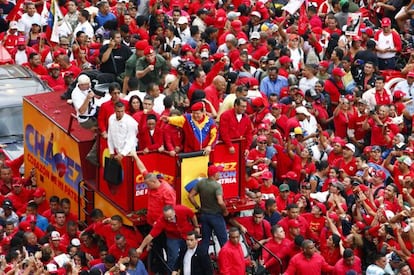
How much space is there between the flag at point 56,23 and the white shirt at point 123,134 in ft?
26.9

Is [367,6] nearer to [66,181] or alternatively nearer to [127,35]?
[127,35]

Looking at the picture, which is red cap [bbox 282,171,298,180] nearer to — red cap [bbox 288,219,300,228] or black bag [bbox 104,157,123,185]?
red cap [bbox 288,219,300,228]

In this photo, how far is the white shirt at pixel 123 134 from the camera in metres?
19.7

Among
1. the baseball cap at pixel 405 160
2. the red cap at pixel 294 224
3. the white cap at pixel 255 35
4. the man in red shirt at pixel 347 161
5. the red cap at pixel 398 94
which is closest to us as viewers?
the red cap at pixel 294 224

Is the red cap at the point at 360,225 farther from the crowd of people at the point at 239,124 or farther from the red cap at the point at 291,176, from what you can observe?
the red cap at the point at 291,176

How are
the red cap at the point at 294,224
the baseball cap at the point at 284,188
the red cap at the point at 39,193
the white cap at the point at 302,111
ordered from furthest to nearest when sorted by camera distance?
the white cap at the point at 302,111 < the red cap at the point at 39,193 < the baseball cap at the point at 284,188 < the red cap at the point at 294,224

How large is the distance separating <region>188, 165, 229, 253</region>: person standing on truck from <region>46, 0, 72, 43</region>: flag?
9.16 m

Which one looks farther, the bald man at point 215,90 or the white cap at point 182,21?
the white cap at point 182,21

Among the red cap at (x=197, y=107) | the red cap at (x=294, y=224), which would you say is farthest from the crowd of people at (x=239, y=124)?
the red cap at (x=197, y=107)

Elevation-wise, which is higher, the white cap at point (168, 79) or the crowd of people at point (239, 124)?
the white cap at point (168, 79)

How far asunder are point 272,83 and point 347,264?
6708 millimetres

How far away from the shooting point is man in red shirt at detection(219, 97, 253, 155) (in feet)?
65.5

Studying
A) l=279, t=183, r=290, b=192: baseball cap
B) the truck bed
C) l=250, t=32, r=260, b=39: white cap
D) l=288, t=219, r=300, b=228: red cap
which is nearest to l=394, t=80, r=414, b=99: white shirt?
l=250, t=32, r=260, b=39: white cap

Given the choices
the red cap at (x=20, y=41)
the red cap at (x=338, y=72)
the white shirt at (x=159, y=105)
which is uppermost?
the white shirt at (x=159, y=105)
